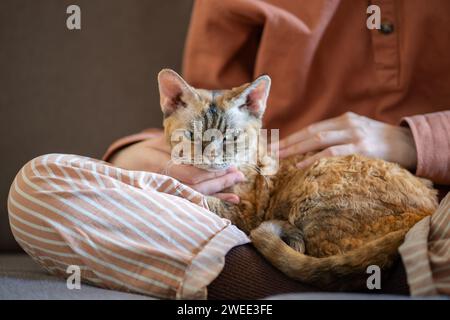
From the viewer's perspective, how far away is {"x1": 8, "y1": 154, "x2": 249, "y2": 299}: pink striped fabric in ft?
2.95

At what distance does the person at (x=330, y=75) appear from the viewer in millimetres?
1291

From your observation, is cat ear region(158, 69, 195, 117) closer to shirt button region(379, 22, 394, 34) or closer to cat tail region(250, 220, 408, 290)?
cat tail region(250, 220, 408, 290)

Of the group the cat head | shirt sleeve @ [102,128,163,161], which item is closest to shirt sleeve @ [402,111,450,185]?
the cat head

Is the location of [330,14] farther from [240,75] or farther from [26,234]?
[26,234]

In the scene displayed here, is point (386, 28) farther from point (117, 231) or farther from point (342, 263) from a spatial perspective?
point (117, 231)

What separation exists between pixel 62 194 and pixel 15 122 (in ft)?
2.61

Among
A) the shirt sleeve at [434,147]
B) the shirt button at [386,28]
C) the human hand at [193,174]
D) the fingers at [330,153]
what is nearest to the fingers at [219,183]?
the human hand at [193,174]

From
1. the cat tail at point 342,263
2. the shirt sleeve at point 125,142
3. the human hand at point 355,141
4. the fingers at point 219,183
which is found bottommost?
the cat tail at point 342,263

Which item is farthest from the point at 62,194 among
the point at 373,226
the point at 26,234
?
the point at 373,226

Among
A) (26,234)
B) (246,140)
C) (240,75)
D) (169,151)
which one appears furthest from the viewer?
(240,75)

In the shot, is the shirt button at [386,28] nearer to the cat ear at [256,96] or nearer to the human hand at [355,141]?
the human hand at [355,141]

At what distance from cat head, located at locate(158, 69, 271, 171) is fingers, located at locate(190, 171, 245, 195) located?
0.03 meters

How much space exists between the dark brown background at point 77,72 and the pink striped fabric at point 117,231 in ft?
2.12

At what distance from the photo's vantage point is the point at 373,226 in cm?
101
